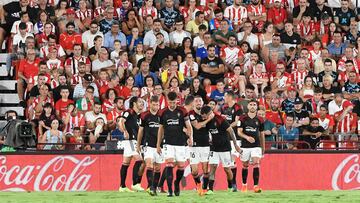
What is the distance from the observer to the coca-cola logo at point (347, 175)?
33.9m

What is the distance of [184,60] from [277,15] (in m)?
3.83

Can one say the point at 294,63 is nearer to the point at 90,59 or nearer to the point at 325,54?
the point at 325,54

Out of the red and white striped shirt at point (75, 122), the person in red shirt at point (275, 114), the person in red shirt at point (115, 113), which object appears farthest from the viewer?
the person in red shirt at point (275, 114)

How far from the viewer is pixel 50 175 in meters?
33.2

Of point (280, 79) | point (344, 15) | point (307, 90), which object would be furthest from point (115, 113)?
point (344, 15)

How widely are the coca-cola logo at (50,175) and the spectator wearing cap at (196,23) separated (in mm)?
5923

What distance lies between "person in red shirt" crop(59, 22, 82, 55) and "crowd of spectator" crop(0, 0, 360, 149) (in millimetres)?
29

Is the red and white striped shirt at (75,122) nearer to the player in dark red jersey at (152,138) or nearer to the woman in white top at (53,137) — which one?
the woman in white top at (53,137)

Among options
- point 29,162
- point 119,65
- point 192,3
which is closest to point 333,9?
point 192,3

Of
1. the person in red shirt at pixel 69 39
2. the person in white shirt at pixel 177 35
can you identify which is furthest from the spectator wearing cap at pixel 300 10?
the person in red shirt at pixel 69 39

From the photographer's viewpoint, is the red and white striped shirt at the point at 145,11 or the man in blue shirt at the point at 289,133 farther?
the red and white striped shirt at the point at 145,11

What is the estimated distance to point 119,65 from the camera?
3566cm

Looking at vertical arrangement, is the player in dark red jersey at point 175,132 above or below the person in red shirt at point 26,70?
below

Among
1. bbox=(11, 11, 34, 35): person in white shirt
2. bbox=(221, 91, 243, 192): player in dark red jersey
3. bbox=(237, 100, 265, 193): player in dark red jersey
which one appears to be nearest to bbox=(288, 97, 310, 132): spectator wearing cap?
bbox=(221, 91, 243, 192): player in dark red jersey
